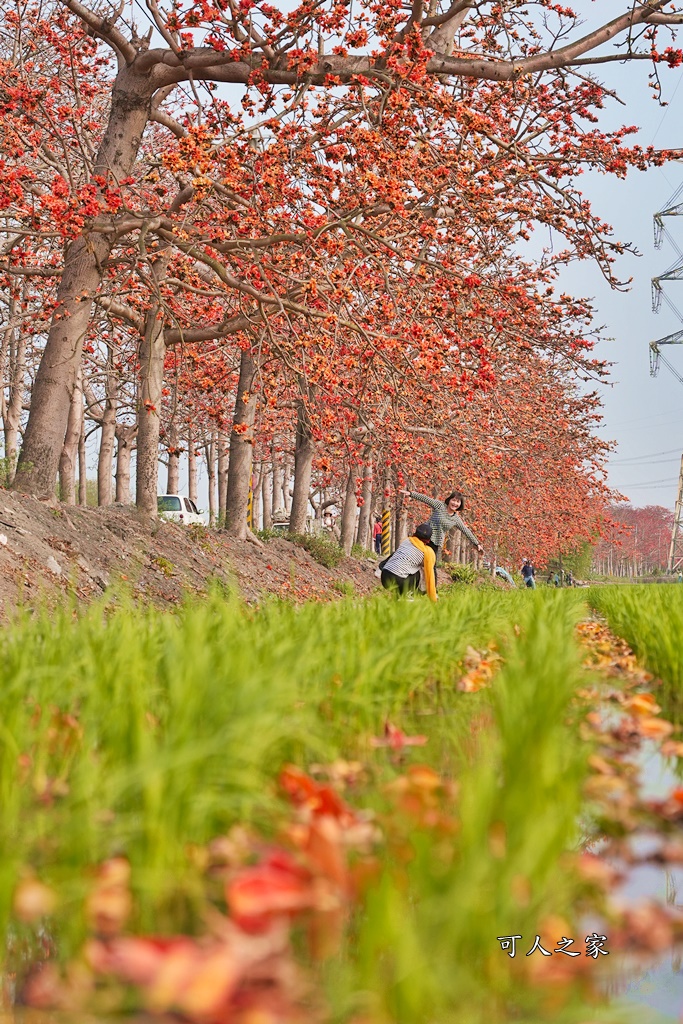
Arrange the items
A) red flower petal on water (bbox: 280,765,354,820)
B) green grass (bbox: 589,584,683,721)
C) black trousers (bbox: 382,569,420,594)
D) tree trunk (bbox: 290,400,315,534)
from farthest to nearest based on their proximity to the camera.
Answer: tree trunk (bbox: 290,400,315,534), black trousers (bbox: 382,569,420,594), green grass (bbox: 589,584,683,721), red flower petal on water (bbox: 280,765,354,820)

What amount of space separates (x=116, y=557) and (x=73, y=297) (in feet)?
11.7

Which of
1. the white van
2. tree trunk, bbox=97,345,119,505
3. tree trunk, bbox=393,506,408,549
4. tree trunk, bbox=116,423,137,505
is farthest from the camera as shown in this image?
tree trunk, bbox=393,506,408,549

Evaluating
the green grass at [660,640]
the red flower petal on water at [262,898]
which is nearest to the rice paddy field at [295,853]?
the red flower petal on water at [262,898]

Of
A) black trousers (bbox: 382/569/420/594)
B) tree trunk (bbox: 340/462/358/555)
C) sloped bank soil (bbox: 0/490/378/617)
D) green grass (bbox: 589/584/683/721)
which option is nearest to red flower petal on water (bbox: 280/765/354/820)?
green grass (bbox: 589/584/683/721)

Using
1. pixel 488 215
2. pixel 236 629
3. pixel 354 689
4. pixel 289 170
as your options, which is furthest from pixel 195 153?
pixel 354 689

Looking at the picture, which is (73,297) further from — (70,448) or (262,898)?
(262,898)

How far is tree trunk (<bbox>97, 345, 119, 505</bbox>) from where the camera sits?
25906mm

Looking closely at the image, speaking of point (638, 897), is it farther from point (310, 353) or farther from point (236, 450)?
point (236, 450)

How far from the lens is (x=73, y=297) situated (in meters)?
12.7

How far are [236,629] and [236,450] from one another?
1398 centimetres

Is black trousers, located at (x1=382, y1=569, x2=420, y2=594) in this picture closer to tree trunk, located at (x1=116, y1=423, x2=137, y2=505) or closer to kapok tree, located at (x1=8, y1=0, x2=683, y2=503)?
kapok tree, located at (x1=8, y1=0, x2=683, y2=503)

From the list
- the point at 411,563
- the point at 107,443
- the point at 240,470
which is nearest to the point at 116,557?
the point at 411,563

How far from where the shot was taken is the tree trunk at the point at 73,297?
1278 cm

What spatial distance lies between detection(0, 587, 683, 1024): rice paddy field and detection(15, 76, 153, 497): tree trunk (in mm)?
9672
